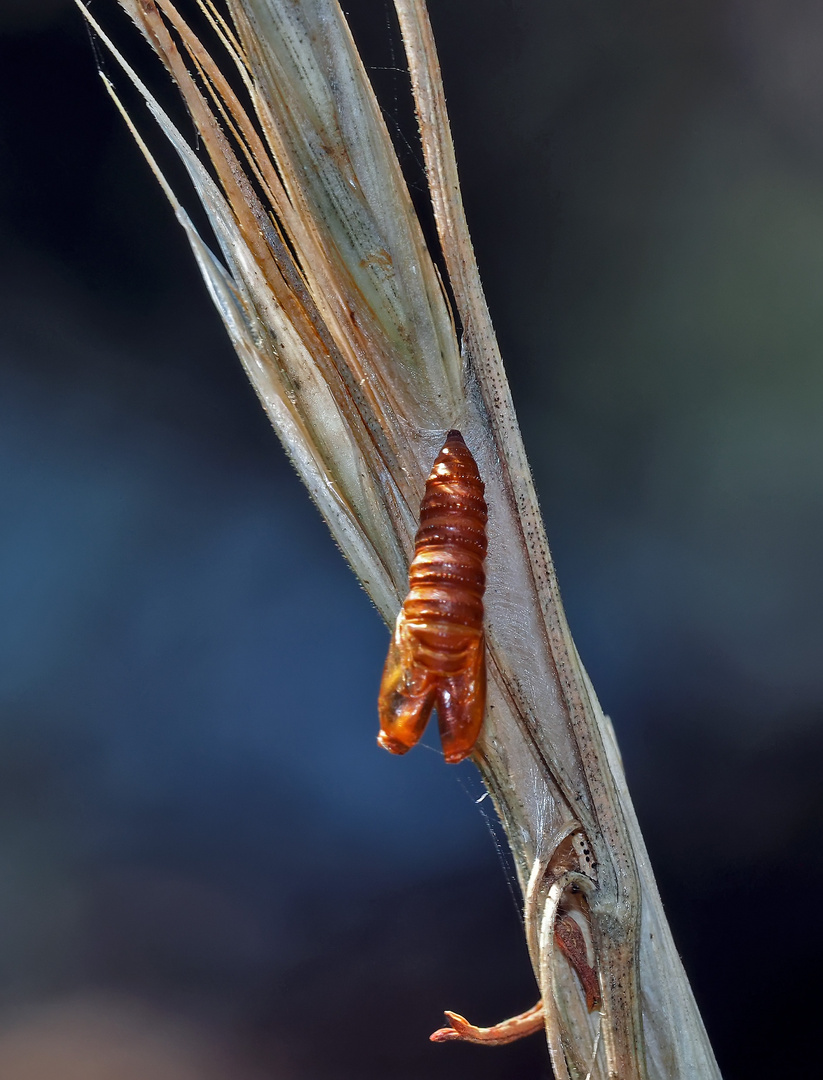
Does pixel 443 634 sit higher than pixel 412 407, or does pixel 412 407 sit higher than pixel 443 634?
pixel 412 407

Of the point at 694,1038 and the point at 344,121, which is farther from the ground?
the point at 344,121

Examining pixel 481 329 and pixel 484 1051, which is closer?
pixel 481 329

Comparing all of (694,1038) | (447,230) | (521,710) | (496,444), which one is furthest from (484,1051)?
(447,230)

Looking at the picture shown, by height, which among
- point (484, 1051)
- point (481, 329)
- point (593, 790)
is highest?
point (481, 329)

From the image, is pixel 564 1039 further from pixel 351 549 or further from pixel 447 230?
pixel 447 230
